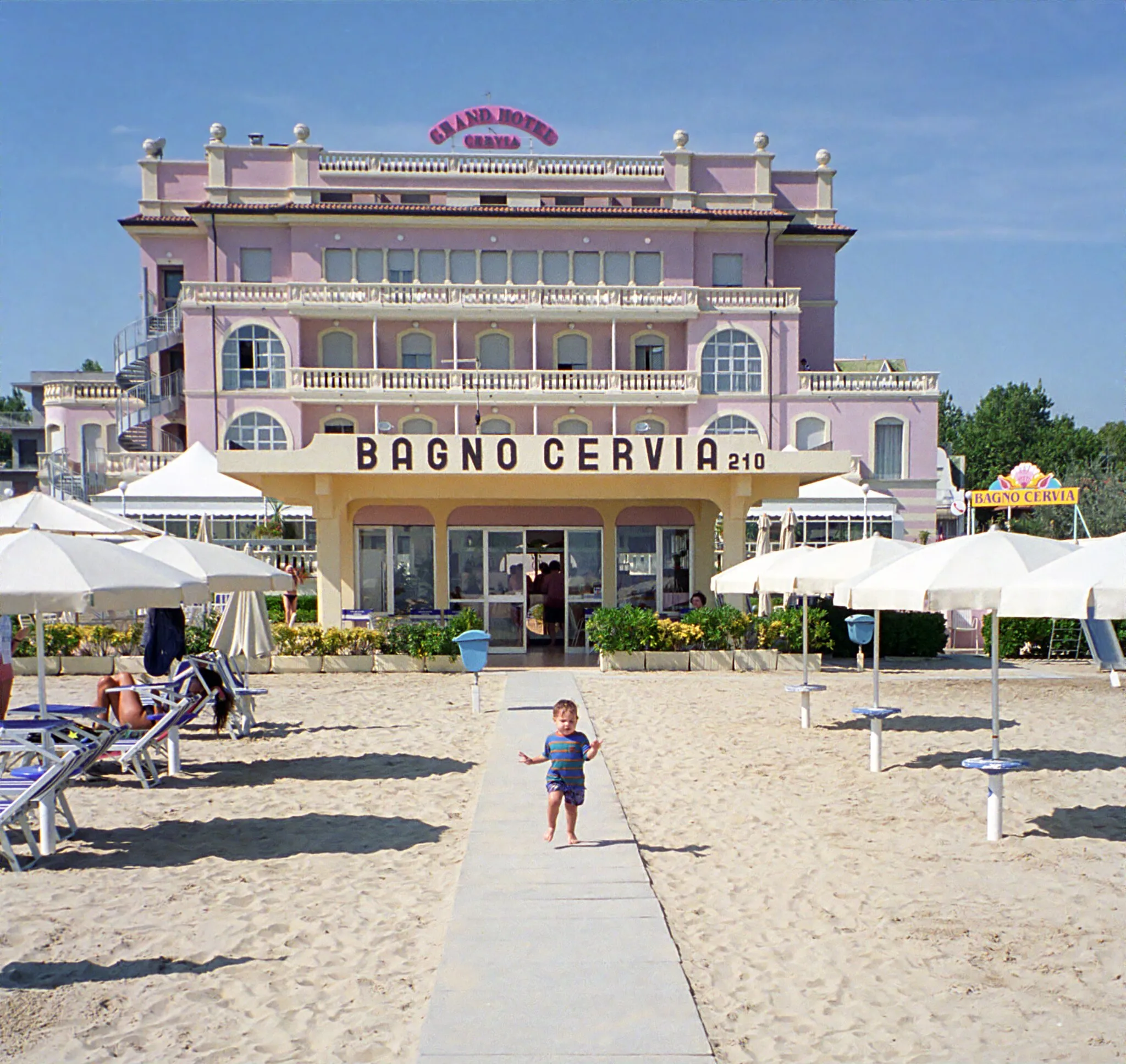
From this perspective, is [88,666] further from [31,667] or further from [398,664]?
[398,664]

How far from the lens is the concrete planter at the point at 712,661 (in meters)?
18.6

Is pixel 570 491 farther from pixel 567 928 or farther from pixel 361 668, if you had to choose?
pixel 567 928

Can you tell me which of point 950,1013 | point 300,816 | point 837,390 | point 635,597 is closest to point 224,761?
point 300,816

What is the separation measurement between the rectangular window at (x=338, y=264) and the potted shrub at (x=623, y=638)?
26289 millimetres

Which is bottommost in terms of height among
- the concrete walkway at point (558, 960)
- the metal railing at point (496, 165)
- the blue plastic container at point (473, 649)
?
the concrete walkway at point (558, 960)

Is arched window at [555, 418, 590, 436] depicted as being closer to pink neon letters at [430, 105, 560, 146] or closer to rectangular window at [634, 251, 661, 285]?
rectangular window at [634, 251, 661, 285]

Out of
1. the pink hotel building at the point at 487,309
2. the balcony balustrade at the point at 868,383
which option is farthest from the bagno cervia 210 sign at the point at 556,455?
the balcony balustrade at the point at 868,383

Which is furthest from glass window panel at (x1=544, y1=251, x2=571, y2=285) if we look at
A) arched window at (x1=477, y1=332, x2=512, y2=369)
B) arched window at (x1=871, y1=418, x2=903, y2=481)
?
arched window at (x1=871, y1=418, x2=903, y2=481)

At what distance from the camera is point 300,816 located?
28.9 feet

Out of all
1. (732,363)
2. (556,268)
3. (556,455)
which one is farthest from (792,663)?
(556,268)

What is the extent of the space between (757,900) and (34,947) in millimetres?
4197

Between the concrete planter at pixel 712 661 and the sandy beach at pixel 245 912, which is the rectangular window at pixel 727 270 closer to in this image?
the concrete planter at pixel 712 661

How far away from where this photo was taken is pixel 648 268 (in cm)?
4147

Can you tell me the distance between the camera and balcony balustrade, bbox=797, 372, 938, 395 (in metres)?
41.2
